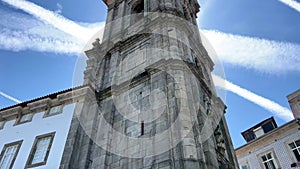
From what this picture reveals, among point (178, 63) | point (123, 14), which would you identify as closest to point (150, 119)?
point (178, 63)

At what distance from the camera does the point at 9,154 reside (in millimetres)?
11414

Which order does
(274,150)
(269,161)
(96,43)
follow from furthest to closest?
(269,161)
(274,150)
(96,43)

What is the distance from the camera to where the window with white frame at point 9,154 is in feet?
36.2

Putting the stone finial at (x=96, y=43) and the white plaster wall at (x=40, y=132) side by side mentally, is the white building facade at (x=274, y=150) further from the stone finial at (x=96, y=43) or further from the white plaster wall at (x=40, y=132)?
the white plaster wall at (x=40, y=132)

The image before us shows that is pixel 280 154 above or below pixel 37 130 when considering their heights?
above

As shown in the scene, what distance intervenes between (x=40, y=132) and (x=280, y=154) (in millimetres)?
15487

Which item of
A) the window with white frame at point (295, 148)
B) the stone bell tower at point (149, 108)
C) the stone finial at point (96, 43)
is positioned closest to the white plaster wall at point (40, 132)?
the stone bell tower at point (149, 108)

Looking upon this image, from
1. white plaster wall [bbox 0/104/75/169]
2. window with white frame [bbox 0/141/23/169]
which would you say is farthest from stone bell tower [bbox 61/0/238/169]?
window with white frame [bbox 0/141/23/169]

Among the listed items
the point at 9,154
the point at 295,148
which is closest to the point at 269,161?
the point at 295,148

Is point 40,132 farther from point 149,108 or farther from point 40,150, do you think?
point 149,108

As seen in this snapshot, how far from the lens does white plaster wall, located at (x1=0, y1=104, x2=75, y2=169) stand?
10.5 metres

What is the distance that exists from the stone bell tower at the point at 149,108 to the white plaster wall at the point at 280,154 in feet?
22.9

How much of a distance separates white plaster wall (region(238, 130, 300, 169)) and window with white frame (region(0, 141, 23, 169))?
16.0 m

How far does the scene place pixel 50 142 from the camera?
10945 millimetres
